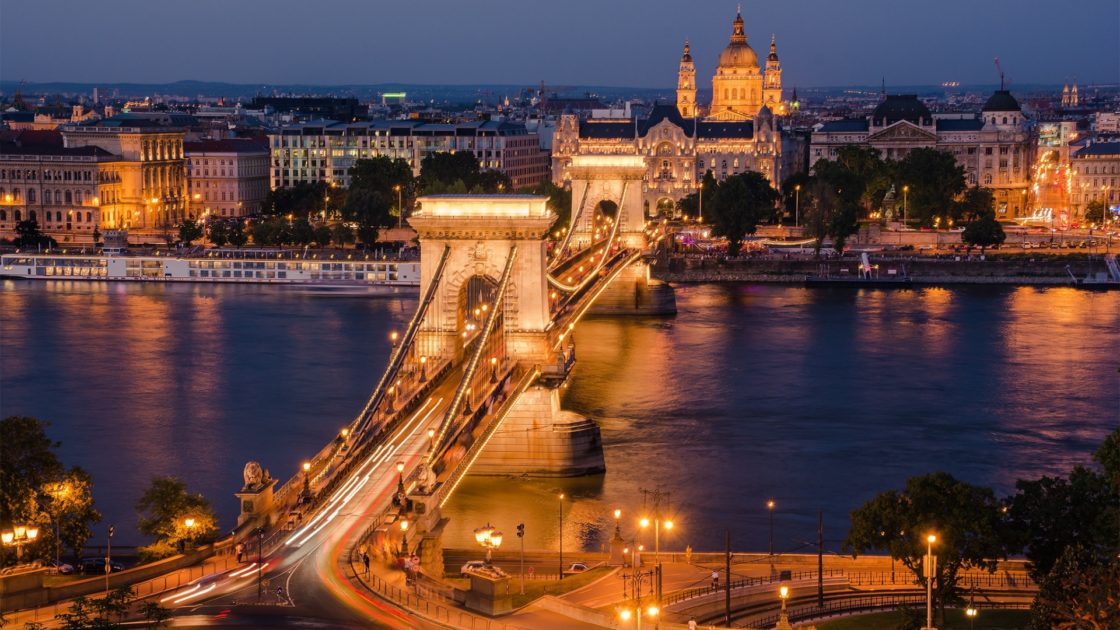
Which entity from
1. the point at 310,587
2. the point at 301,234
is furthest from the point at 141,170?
the point at 310,587

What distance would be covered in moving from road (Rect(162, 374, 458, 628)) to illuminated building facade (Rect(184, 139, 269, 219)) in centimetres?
4652

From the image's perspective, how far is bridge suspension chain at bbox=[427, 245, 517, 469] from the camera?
18.9 meters

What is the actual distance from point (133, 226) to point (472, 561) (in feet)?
141

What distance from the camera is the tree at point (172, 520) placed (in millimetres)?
16719

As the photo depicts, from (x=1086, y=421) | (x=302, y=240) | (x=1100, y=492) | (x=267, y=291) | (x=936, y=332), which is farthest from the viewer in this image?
(x=302, y=240)

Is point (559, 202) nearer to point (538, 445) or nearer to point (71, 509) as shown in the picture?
point (538, 445)

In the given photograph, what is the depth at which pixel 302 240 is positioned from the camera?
169ft

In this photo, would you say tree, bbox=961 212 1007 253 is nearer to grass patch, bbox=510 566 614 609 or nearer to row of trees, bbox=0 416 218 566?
grass patch, bbox=510 566 614 609

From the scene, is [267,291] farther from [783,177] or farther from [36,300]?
[783,177]

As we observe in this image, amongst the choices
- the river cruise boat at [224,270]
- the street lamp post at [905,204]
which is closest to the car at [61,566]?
the river cruise boat at [224,270]

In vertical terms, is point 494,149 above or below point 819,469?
above

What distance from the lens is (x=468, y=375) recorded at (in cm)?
2098

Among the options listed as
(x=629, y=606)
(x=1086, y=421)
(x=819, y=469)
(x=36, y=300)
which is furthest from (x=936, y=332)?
(x=629, y=606)

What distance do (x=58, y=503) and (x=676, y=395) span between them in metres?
13.6
